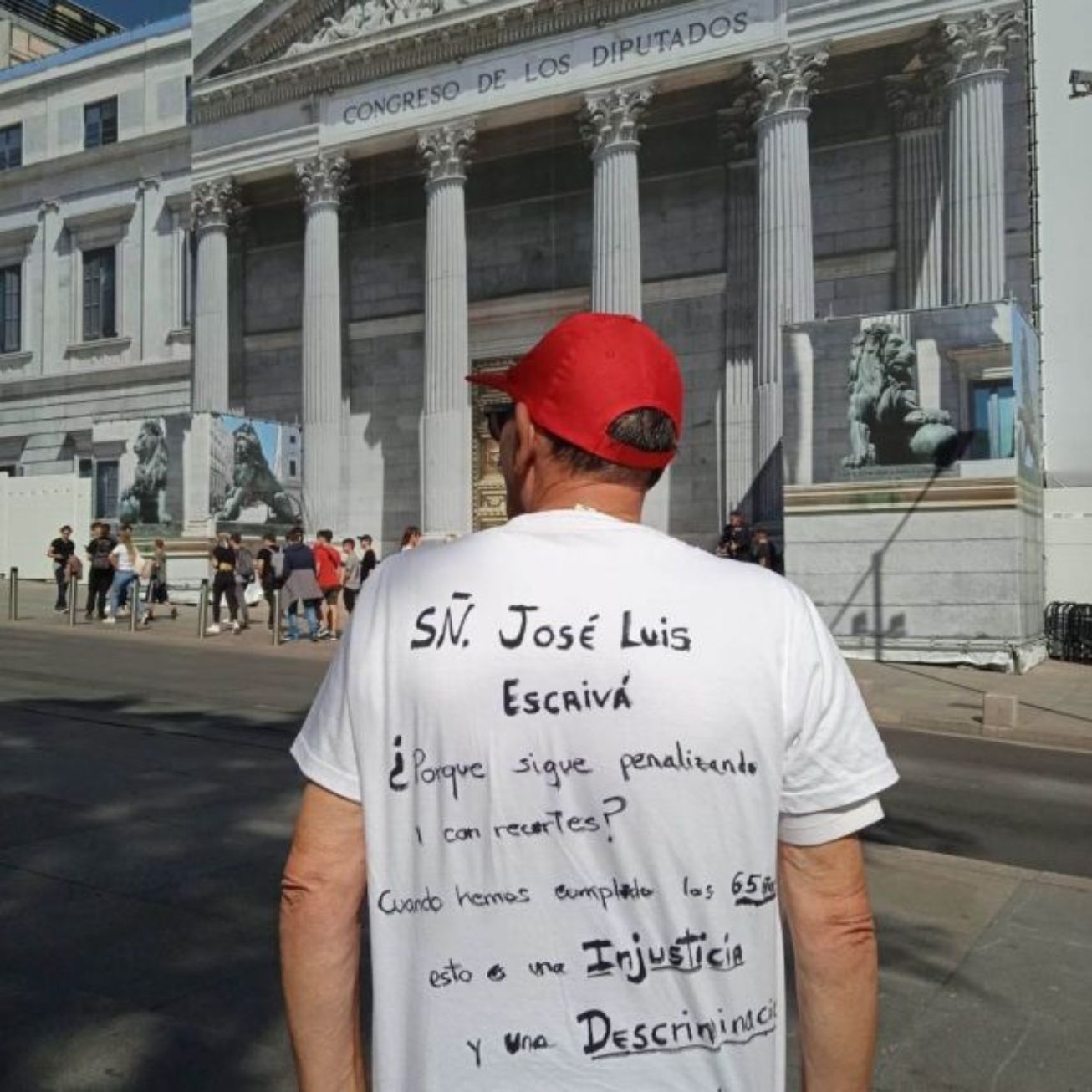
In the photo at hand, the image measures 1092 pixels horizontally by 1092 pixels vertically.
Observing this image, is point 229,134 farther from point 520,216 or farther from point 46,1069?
point 46,1069

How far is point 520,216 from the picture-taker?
30.9m

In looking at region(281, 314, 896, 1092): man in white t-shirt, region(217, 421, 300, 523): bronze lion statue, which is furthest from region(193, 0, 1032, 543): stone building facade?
region(281, 314, 896, 1092): man in white t-shirt

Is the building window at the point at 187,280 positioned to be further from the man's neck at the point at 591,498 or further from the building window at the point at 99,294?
the man's neck at the point at 591,498

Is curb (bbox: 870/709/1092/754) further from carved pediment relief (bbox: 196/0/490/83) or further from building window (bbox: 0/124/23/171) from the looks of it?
building window (bbox: 0/124/23/171)

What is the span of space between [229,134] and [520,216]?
8.35m

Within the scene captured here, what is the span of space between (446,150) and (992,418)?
16.1 m

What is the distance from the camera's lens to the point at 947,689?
49.1 ft

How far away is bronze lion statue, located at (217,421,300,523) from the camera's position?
28797mm

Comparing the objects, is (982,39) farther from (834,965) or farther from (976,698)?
(834,965)

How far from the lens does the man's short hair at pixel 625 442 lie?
1693mm

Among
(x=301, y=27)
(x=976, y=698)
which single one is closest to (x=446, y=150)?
(x=301, y=27)

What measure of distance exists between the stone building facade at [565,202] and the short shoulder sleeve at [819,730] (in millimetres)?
20955

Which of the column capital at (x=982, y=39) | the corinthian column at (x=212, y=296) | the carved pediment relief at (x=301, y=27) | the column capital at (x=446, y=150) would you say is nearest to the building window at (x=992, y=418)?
the column capital at (x=982, y=39)

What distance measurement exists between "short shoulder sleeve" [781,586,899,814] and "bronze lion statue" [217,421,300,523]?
91.8 ft
